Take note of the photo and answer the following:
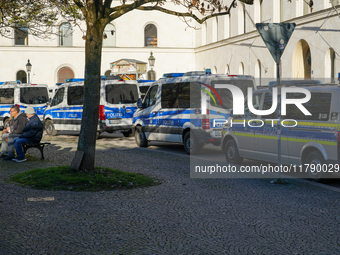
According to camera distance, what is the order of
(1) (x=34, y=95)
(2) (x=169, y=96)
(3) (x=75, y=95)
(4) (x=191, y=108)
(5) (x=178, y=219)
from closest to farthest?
(5) (x=178, y=219) → (4) (x=191, y=108) → (2) (x=169, y=96) → (3) (x=75, y=95) → (1) (x=34, y=95)

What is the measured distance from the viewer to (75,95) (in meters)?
19.4

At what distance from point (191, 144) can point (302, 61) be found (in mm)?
22233

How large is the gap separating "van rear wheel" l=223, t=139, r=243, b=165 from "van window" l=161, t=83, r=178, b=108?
2844mm

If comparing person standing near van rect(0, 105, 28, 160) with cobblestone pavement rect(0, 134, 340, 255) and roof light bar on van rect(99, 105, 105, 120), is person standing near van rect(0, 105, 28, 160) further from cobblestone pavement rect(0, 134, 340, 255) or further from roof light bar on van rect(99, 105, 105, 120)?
roof light bar on van rect(99, 105, 105, 120)

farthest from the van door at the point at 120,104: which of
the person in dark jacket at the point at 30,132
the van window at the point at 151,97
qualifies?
the person in dark jacket at the point at 30,132

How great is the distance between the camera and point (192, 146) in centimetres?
1372

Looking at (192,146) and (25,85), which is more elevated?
(25,85)

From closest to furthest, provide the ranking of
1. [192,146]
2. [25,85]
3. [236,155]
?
[236,155], [192,146], [25,85]

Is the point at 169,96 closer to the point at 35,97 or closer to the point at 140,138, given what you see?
the point at 140,138

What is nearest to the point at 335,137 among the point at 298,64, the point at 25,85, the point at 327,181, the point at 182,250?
the point at 327,181

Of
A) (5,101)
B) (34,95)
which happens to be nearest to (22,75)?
(5,101)

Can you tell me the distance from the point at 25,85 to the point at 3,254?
20245 millimetres

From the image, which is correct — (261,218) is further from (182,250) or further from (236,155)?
(236,155)

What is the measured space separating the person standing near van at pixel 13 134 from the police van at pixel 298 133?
5.07 metres
